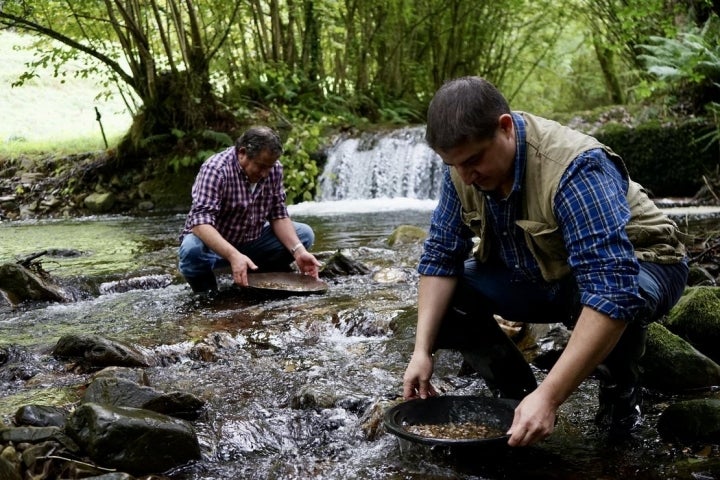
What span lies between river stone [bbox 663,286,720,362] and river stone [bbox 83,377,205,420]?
225 centimetres

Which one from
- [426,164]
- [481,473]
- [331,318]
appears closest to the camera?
[481,473]

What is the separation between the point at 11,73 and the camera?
72.1 ft

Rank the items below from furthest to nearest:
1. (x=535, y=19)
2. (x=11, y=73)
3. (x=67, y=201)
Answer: (x=11, y=73)
(x=535, y=19)
(x=67, y=201)

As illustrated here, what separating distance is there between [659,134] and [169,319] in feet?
28.1

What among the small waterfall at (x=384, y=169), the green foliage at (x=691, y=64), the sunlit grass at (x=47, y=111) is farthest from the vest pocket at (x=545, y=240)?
the sunlit grass at (x=47, y=111)

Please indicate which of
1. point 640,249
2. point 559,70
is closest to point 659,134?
point 640,249

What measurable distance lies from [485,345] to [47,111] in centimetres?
2244

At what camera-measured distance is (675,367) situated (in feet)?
10.0

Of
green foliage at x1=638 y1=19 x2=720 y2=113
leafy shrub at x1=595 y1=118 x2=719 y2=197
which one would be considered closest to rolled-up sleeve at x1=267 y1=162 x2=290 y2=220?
green foliage at x1=638 y1=19 x2=720 y2=113

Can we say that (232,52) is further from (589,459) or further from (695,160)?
(589,459)

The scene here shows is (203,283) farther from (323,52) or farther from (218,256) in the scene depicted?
(323,52)

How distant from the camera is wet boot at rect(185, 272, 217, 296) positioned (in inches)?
209

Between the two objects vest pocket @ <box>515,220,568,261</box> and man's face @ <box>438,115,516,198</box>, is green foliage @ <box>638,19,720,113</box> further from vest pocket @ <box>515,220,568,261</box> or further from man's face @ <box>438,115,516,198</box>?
man's face @ <box>438,115,516,198</box>

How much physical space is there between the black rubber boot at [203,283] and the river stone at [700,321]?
319 cm
